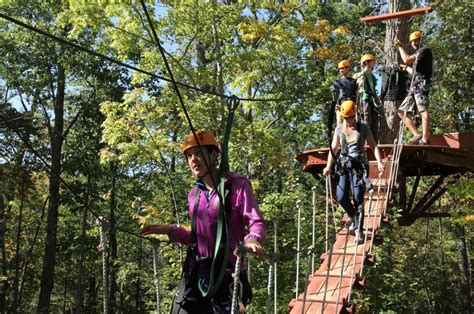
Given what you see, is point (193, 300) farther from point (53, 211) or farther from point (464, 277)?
point (464, 277)

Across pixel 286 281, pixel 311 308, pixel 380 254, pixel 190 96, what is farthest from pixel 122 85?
pixel 311 308

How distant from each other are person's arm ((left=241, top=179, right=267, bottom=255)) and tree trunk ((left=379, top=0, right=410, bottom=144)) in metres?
5.62

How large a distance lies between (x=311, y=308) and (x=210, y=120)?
4608mm

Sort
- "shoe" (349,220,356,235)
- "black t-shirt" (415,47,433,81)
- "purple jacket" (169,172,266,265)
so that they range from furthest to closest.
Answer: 1. "black t-shirt" (415,47,433,81)
2. "shoe" (349,220,356,235)
3. "purple jacket" (169,172,266,265)

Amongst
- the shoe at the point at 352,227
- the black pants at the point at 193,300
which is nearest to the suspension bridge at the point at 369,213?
the shoe at the point at 352,227

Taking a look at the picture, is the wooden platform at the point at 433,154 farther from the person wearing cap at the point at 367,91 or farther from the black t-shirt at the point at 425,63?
the black t-shirt at the point at 425,63

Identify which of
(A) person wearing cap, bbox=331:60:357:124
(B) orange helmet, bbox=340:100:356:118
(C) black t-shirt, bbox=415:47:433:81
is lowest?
(B) orange helmet, bbox=340:100:356:118

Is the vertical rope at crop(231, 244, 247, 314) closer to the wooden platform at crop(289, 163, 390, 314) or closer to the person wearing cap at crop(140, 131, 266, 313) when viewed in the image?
the person wearing cap at crop(140, 131, 266, 313)

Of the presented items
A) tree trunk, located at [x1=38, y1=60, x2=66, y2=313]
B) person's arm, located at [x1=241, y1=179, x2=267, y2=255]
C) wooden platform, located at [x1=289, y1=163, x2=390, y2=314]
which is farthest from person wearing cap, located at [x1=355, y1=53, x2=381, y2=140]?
tree trunk, located at [x1=38, y1=60, x2=66, y2=313]

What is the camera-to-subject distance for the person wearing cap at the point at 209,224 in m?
1.97

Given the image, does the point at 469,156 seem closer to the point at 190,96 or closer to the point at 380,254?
the point at 380,254

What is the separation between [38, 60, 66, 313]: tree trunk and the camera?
1506 cm

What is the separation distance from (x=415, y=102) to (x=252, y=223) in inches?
178

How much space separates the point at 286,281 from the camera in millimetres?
9078
